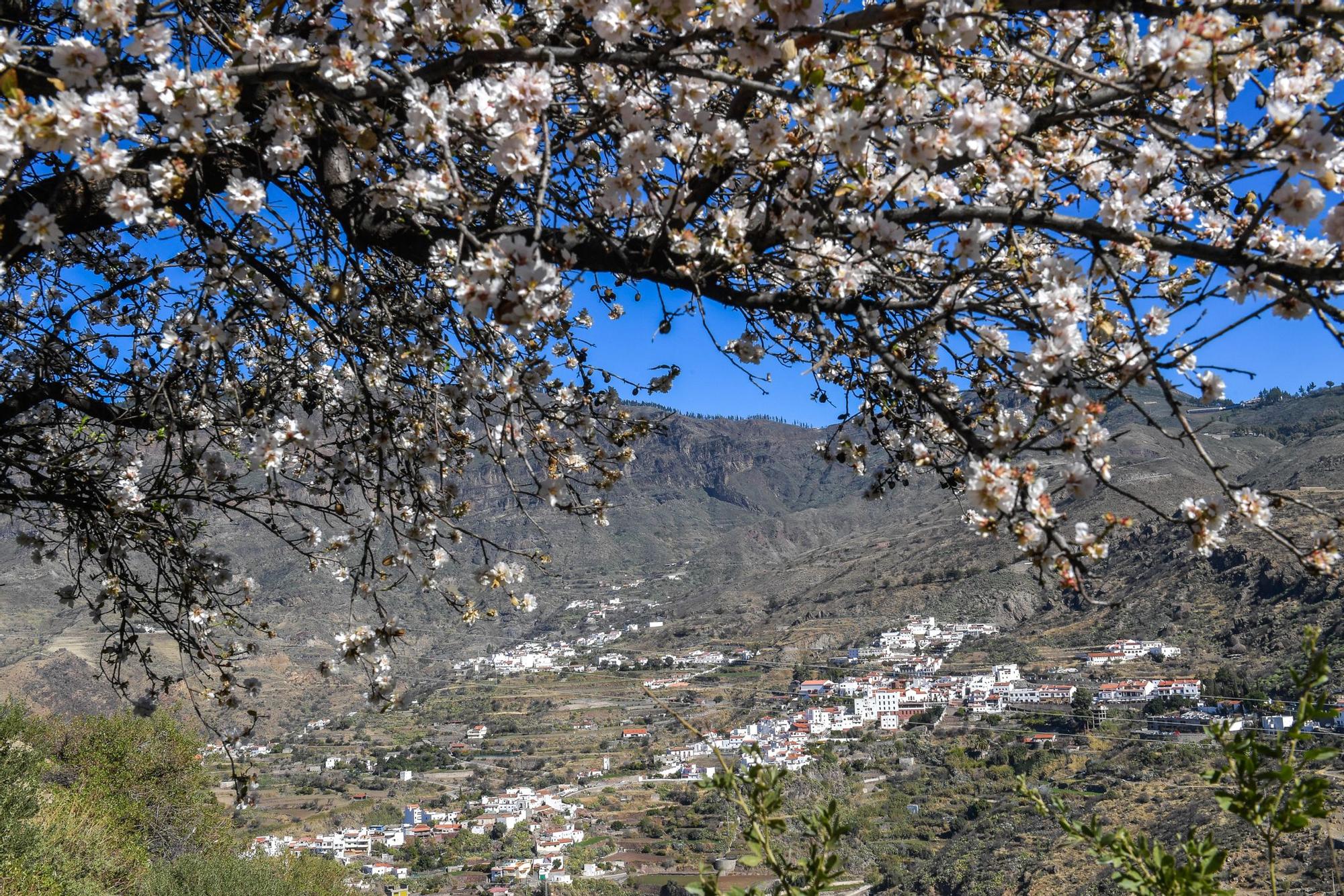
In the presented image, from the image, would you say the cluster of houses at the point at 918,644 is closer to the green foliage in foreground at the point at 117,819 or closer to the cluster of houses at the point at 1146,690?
the cluster of houses at the point at 1146,690

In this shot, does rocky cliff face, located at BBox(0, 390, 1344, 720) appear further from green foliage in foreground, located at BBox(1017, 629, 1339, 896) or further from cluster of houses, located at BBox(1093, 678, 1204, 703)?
cluster of houses, located at BBox(1093, 678, 1204, 703)

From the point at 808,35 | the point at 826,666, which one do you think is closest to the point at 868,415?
the point at 808,35

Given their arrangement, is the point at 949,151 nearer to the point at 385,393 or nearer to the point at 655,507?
the point at 385,393

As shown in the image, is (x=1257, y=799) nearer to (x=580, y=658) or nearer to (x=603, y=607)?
(x=580, y=658)

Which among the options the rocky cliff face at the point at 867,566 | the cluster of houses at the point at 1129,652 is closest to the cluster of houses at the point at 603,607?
the rocky cliff face at the point at 867,566

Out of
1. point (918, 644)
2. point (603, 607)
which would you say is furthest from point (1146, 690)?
point (603, 607)
